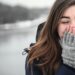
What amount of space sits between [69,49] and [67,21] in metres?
0.20

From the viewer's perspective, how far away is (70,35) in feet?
7.23

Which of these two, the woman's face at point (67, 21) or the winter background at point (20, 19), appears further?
the winter background at point (20, 19)

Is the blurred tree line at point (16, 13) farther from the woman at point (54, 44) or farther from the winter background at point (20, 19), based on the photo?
the woman at point (54, 44)

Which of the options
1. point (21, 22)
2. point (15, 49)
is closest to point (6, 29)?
point (21, 22)

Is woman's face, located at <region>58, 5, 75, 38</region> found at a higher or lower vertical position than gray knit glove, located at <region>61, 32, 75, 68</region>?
higher

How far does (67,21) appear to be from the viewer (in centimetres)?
230

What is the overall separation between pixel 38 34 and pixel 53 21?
239mm

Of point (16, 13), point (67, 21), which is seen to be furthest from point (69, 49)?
point (16, 13)

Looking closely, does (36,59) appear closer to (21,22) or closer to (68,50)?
(68,50)

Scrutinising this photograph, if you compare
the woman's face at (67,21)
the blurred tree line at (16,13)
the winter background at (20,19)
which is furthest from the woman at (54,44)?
the blurred tree line at (16,13)

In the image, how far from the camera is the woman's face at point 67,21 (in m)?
2.29

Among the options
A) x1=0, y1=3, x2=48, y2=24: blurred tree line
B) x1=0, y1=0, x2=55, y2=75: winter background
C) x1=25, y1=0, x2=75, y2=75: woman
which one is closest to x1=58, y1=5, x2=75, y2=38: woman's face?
x1=25, y1=0, x2=75, y2=75: woman

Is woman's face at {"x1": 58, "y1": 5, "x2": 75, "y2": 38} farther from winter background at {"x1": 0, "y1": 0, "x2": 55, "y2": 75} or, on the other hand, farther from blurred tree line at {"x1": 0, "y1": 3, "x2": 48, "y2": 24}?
blurred tree line at {"x1": 0, "y1": 3, "x2": 48, "y2": 24}

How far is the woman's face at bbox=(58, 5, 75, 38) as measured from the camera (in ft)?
7.50
